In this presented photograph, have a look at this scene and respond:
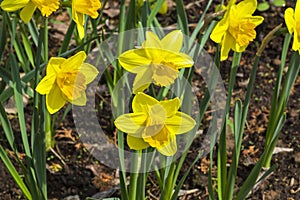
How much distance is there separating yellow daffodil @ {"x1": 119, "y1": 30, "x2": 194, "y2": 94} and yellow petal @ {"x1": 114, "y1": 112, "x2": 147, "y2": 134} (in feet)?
0.24

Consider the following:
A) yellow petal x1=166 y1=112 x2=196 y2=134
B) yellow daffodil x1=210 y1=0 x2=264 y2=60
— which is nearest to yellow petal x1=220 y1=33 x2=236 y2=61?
yellow daffodil x1=210 y1=0 x2=264 y2=60

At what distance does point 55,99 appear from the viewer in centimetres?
158

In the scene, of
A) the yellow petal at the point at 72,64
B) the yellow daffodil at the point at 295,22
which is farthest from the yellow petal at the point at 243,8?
the yellow petal at the point at 72,64

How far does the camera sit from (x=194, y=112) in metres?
2.62

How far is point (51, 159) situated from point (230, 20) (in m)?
1.09

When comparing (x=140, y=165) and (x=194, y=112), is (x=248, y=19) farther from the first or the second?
(x=194, y=112)

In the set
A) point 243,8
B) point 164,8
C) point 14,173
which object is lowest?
point 14,173

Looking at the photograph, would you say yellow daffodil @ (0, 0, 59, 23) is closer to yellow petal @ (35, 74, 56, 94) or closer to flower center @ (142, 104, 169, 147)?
yellow petal @ (35, 74, 56, 94)

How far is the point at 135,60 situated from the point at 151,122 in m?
0.17

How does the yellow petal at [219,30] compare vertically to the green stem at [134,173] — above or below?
above

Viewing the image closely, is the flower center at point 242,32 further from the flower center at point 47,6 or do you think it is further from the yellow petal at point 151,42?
the flower center at point 47,6

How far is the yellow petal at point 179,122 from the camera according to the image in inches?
59.1

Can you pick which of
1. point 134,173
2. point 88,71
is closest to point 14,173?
point 134,173

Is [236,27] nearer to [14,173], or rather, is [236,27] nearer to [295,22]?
[295,22]
